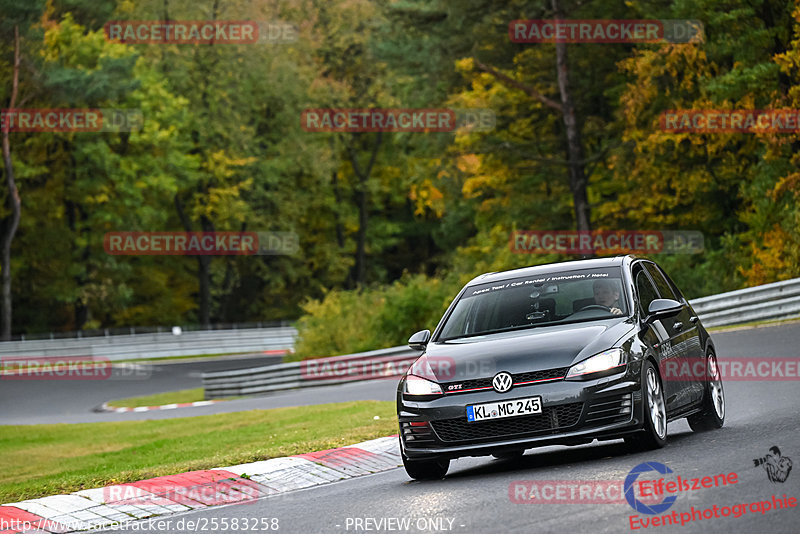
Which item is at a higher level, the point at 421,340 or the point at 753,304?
the point at 421,340

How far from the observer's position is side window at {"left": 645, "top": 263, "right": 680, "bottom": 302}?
11766mm

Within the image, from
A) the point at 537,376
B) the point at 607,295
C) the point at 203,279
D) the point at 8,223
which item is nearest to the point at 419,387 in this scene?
the point at 537,376

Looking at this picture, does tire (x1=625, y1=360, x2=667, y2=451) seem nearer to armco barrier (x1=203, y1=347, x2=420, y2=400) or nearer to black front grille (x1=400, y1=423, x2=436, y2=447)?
black front grille (x1=400, y1=423, x2=436, y2=447)

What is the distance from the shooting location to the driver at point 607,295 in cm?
1037

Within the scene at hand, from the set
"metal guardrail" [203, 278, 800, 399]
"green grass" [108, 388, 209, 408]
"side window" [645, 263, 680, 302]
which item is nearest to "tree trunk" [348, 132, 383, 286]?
"green grass" [108, 388, 209, 408]

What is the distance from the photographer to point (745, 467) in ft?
27.2

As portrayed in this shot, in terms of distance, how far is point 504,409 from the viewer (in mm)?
9164

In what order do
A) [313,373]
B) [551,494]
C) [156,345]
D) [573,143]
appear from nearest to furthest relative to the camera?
[551,494]
[313,373]
[573,143]
[156,345]

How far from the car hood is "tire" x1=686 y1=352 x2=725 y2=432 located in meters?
1.75

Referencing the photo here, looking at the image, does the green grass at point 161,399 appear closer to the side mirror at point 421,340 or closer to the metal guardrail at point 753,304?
the metal guardrail at point 753,304

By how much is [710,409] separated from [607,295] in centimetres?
172

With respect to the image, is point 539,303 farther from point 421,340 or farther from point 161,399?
point 161,399

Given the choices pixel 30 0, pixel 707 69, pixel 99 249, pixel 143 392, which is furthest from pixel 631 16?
pixel 99 249

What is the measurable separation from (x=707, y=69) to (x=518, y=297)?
1096 inches
